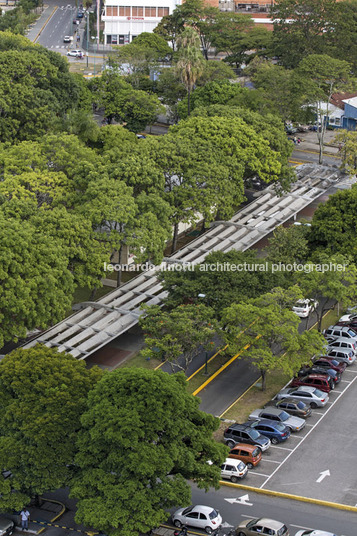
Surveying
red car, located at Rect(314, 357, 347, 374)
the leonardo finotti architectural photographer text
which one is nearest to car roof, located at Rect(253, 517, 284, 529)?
red car, located at Rect(314, 357, 347, 374)

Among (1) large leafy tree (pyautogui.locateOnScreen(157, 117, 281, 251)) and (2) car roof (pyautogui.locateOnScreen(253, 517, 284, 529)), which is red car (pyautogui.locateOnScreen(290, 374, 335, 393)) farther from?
(1) large leafy tree (pyautogui.locateOnScreen(157, 117, 281, 251))

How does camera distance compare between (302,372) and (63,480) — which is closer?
(63,480)

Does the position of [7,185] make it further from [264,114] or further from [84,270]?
[264,114]

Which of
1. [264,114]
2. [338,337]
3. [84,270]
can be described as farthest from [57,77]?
[338,337]

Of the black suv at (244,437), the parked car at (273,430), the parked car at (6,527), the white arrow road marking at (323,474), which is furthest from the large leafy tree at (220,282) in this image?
the parked car at (6,527)

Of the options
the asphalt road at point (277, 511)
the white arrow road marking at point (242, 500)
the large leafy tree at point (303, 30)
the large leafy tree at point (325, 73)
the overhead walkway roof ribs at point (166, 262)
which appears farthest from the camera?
the large leafy tree at point (303, 30)

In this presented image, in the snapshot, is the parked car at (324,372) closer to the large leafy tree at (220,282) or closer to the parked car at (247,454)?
the large leafy tree at (220,282)

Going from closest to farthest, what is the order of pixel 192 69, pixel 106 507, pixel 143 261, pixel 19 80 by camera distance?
pixel 106 507 → pixel 143 261 → pixel 19 80 → pixel 192 69
